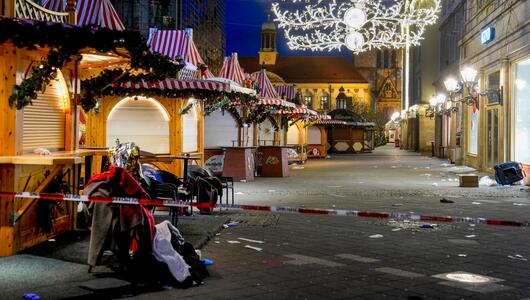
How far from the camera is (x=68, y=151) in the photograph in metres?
10.2

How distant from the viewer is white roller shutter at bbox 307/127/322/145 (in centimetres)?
4844

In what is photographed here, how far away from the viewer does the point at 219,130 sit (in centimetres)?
2464

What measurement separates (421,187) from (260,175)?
7491 millimetres

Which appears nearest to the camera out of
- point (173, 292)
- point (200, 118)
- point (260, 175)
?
point (173, 292)

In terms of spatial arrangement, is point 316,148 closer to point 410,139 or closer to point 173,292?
point 410,139

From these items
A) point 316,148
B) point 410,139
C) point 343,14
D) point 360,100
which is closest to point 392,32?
point 343,14

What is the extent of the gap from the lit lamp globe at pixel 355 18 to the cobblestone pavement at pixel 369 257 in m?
4.48

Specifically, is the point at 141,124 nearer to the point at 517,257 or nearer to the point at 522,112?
the point at 517,257

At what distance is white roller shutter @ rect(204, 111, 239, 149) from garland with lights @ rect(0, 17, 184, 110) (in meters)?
14.6

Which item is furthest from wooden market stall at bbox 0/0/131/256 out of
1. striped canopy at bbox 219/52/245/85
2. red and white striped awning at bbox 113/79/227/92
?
striped canopy at bbox 219/52/245/85

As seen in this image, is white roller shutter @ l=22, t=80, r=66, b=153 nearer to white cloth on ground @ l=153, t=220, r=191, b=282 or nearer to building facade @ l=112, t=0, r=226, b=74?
white cloth on ground @ l=153, t=220, r=191, b=282

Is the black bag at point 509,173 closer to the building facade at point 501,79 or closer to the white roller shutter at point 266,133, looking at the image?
the building facade at point 501,79

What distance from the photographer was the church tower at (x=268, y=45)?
109 metres

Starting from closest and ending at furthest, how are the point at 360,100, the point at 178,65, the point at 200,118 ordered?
the point at 178,65, the point at 200,118, the point at 360,100
